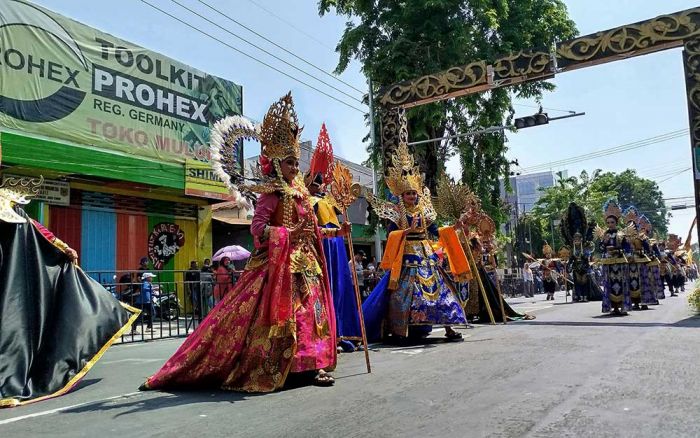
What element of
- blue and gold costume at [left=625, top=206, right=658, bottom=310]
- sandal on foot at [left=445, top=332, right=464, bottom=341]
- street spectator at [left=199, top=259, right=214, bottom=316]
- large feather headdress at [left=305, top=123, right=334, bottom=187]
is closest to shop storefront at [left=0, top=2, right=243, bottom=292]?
street spectator at [left=199, top=259, right=214, bottom=316]

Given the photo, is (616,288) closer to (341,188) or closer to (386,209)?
(386,209)

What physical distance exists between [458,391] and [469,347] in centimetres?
249

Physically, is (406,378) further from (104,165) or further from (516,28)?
(516,28)

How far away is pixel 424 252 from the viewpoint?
7.66 meters

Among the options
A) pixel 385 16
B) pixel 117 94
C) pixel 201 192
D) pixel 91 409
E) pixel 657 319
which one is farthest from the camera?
pixel 385 16

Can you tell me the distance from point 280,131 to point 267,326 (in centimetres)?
176

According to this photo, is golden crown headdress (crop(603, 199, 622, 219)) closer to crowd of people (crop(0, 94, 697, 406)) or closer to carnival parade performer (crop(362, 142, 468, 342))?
carnival parade performer (crop(362, 142, 468, 342))

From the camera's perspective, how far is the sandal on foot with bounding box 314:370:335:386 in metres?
4.75

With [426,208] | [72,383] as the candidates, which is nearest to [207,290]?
[426,208]

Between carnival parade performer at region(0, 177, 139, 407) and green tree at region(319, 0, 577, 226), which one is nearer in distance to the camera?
carnival parade performer at region(0, 177, 139, 407)

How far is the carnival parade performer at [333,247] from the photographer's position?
571 cm

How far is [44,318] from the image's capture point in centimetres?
504

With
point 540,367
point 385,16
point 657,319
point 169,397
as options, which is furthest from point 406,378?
point 385,16

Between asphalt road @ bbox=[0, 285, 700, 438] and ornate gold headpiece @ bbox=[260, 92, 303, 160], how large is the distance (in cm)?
210
